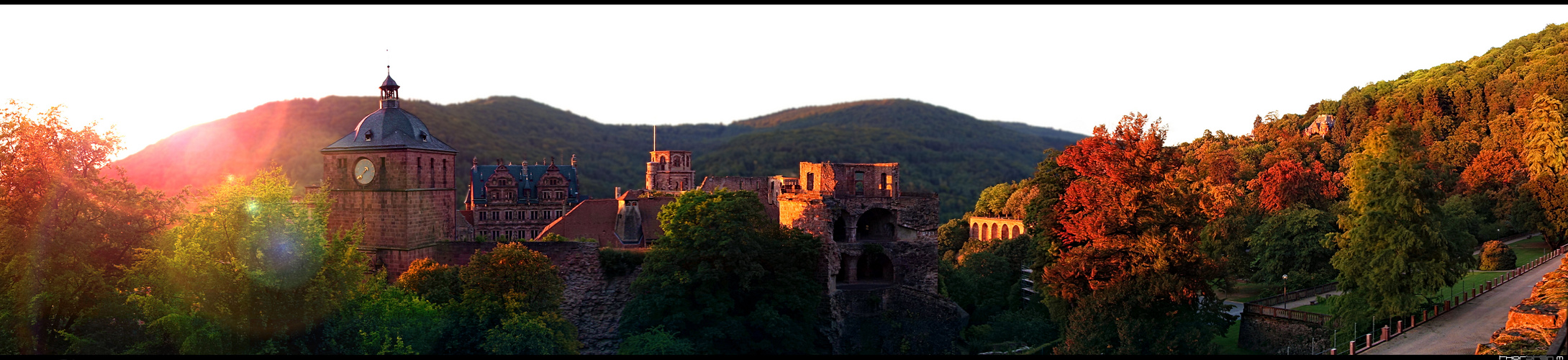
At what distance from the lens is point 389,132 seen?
2748 cm

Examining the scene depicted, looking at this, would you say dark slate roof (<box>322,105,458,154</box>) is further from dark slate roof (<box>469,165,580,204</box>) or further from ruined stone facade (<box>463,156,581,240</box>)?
dark slate roof (<box>469,165,580,204</box>)

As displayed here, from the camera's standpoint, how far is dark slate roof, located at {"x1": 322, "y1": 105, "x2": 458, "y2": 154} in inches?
1075

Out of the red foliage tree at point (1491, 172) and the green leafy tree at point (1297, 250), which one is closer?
the green leafy tree at point (1297, 250)

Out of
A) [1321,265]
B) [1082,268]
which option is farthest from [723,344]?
[1321,265]

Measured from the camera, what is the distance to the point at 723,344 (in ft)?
87.4

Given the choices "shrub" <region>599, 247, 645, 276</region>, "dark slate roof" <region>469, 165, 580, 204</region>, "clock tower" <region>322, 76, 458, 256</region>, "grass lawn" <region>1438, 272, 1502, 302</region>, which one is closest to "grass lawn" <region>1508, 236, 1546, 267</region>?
"grass lawn" <region>1438, 272, 1502, 302</region>

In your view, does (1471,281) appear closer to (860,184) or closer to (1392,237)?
(1392,237)

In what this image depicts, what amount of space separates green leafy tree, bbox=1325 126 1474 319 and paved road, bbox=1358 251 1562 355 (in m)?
0.75

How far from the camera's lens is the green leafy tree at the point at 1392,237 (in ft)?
76.2

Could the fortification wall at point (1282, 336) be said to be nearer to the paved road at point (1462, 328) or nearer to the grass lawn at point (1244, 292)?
the paved road at point (1462, 328)

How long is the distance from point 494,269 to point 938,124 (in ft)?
506

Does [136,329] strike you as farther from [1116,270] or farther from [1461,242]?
[1461,242]

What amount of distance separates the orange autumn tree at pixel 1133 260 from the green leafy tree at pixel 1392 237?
342 centimetres

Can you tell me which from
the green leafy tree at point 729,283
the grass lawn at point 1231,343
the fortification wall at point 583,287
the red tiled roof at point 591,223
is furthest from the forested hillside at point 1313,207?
the red tiled roof at point 591,223
